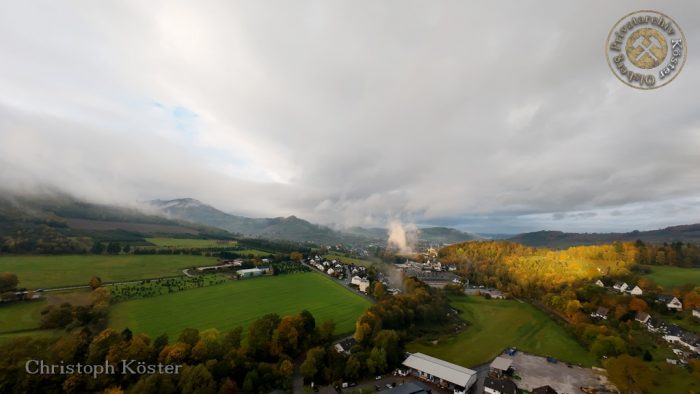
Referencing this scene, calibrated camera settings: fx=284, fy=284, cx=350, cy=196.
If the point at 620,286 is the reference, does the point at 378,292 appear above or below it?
below

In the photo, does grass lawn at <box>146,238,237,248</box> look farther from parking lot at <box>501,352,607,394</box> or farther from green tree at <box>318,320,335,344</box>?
parking lot at <box>501,352,607,394</box>

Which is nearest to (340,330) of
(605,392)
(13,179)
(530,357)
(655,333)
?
(530,357)

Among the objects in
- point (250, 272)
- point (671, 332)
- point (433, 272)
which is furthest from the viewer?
point (433, 272)

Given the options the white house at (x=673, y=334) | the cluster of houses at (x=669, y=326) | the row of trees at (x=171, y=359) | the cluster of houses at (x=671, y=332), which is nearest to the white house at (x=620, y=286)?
the cluster of houses at (x=669, y=326)

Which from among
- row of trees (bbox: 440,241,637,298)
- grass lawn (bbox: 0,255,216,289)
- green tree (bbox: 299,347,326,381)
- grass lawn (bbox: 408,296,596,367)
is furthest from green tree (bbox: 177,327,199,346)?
row of trees (bbox: 440,241,637,298)

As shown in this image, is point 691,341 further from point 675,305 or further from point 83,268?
point 83,268

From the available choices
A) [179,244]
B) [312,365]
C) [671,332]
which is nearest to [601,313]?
[671,332]

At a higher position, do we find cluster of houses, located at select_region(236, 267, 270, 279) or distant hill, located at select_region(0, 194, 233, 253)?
distant hill, located at select_region(0, 194, 233, 253)
